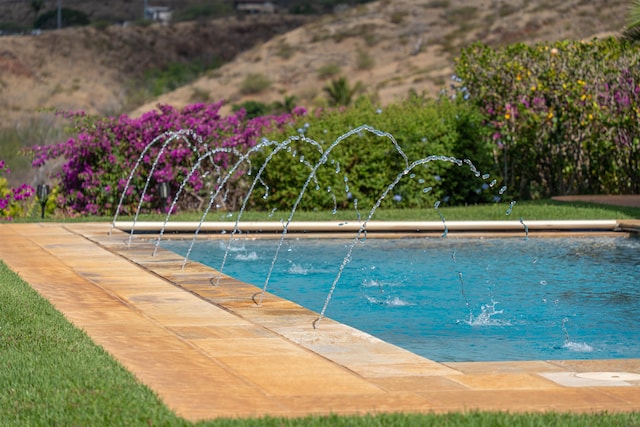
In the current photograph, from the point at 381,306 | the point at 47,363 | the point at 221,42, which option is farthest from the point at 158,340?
the point at 221,42

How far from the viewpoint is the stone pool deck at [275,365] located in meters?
5.21

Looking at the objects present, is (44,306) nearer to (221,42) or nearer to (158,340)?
(158,340)

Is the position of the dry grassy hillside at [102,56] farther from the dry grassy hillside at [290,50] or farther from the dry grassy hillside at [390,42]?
the dry grassy hillside at [390,42]

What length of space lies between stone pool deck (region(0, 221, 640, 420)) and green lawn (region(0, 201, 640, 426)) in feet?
0.49

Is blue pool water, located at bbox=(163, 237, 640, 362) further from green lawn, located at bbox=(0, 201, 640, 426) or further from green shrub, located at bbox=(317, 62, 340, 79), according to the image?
green shrub, located at bbox=(317, 62, 340, 79)

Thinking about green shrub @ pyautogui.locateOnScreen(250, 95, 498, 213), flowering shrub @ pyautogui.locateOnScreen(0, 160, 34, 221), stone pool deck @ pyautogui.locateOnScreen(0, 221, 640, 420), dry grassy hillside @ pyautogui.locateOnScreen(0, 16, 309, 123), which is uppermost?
stone pool deck @ pyautogui.locateOnScreen(0, 221, 640, 420)

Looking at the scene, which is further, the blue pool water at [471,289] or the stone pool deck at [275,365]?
the blue pool water at [471,289]

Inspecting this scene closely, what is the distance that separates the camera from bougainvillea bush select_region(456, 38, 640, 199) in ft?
62.3

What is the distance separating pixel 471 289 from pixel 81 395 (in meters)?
6.10

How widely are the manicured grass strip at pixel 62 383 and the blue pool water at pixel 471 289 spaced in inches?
91.7

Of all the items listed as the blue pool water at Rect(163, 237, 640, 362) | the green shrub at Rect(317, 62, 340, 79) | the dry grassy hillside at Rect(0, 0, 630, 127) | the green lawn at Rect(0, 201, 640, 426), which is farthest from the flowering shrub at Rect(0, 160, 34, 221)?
the green shrub at Rect(317, 62, 340, 79)

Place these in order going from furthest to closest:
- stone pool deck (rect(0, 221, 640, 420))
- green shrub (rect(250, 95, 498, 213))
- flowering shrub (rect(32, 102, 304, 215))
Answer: flowering shrub (rect(32, 102, 304, 215)), green shrub (rect(250, 95, 498, 213)), stone pool deck (rect(0, 221, 640, 420))

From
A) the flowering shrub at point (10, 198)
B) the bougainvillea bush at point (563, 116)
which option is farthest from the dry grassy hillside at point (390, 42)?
the flowering shrub at point (10, 198)

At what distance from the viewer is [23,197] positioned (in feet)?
61.2
